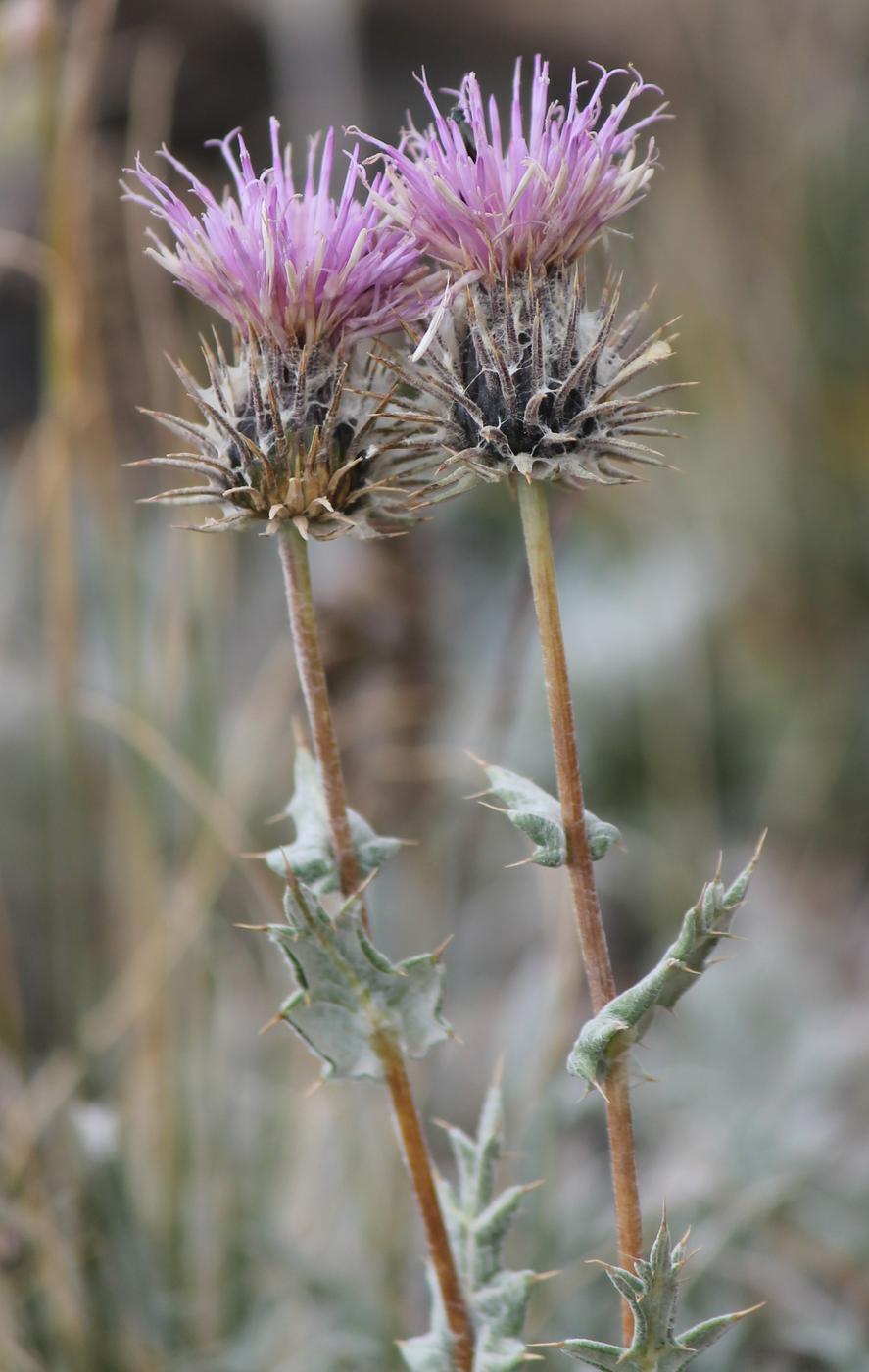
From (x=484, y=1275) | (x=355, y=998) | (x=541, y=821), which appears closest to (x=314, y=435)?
(x=541, y=821)

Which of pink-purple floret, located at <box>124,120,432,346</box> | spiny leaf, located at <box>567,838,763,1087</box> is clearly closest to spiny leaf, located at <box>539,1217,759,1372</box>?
spiny leaf, located at <box>567,838,763,1087</box>

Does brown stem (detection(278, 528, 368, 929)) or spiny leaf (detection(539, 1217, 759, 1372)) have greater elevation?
brown stem (detection(278, 528, 368, 929))

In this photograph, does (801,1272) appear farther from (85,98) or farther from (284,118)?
(284,118)

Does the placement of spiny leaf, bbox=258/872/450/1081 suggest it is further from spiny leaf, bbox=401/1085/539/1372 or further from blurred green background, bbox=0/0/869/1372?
blurred green background, bbox=0/0/869/1372

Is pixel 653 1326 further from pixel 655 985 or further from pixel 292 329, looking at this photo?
pixel 292 329

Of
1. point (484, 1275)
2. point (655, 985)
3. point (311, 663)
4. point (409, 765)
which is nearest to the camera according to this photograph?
point (655, 985)

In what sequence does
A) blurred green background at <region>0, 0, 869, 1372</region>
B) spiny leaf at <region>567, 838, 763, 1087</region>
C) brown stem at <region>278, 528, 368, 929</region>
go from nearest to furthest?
spiny leaf at <region>567, 838, 763, 1087</region>, brown stem at <region>278, 528, 368, 929</region>, blurred green background at <region>0, 0, 869, 1372</region>

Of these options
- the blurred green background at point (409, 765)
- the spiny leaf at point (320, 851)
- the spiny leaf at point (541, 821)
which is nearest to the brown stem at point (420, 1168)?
the spiny leaf at point (320, 851)
